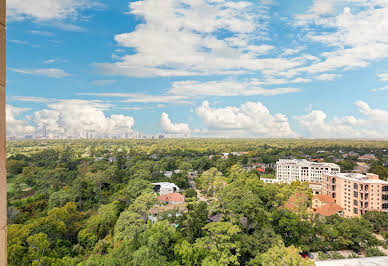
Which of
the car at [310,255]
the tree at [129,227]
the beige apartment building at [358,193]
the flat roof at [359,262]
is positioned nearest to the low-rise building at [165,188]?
the tree at [129,227]

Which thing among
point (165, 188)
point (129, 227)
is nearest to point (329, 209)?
point (165, 188)

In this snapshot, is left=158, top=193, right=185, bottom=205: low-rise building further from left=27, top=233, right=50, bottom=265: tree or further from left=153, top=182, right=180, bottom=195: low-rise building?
left=27, top=233, right=50, bottom=265: tree

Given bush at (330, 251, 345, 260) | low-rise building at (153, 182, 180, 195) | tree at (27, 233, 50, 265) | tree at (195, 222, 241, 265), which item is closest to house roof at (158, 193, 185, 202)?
low-rise building at (153, 182, 180, 195)

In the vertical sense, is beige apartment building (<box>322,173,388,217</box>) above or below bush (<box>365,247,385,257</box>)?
above

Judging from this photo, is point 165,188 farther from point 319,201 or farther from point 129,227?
point 319,201

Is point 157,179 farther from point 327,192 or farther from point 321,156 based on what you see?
point 321,156

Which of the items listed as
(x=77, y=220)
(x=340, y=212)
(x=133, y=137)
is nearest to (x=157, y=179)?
(x=77, y=220)
